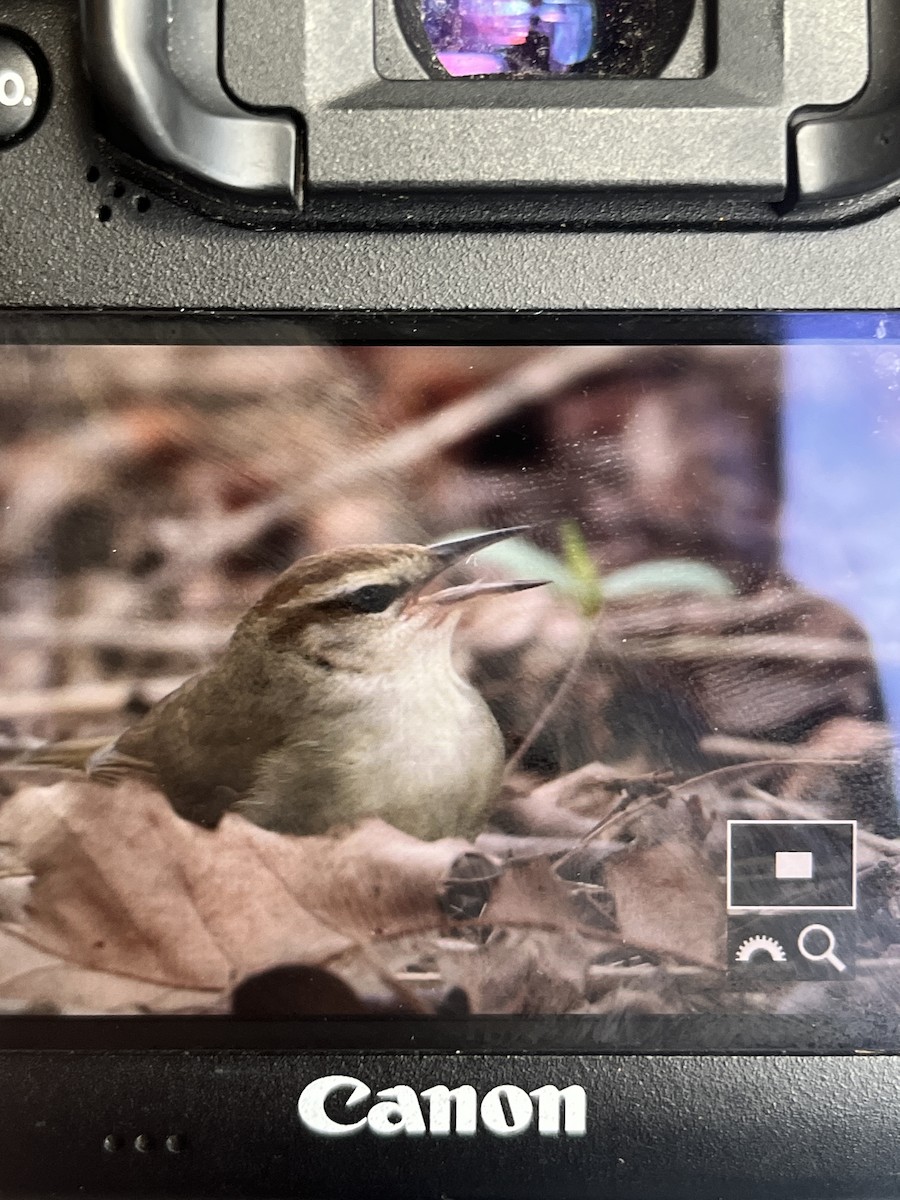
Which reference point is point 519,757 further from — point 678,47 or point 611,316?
point 678,47

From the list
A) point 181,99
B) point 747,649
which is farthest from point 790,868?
point 181,99

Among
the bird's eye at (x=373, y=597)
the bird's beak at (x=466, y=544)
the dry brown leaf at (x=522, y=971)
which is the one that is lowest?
the dry brown leaf at (x=522, y=971)

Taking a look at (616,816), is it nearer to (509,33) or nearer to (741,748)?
(741,748)

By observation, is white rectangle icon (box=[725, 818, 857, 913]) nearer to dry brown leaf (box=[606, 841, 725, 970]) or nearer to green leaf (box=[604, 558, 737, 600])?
dry brown leaf (box=[606, 841, 725, 970])

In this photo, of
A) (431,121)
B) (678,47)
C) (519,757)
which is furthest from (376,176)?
(519,757)

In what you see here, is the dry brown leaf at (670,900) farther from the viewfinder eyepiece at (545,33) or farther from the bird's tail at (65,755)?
the viewfinder eyepiece at (545,33)

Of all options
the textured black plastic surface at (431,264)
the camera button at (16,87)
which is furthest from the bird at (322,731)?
the camera button at (16,87)

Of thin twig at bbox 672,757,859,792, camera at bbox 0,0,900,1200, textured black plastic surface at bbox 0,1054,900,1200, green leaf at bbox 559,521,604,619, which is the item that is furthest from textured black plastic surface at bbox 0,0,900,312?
textured black plastic surface at bbox 0,1054,900,1200
